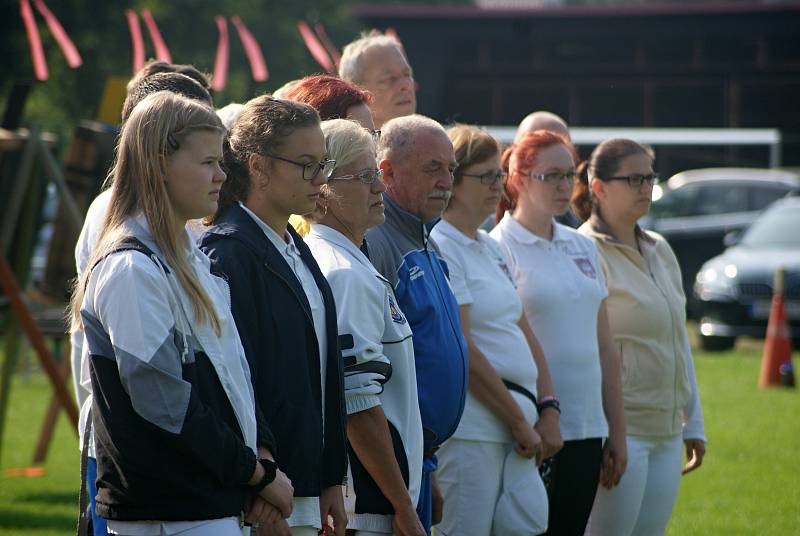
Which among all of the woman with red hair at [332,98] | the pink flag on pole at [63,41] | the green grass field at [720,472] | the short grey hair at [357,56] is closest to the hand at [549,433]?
the woman with red hair at [332,98]

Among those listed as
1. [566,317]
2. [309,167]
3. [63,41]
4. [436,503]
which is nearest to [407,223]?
[309,167]

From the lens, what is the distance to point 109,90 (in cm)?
836

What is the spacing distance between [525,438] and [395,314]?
1.04 metres

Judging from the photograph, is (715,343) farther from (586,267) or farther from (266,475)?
(266,475)

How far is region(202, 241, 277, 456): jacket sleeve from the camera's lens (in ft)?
11.0

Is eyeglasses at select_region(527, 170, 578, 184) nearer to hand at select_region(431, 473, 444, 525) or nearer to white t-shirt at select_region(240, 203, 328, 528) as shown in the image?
hand at select_region(431, 473, 444, 525)

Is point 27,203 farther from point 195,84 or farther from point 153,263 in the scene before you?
point 153,263

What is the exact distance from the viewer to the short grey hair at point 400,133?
444cm

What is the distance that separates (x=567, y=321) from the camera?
204 inches

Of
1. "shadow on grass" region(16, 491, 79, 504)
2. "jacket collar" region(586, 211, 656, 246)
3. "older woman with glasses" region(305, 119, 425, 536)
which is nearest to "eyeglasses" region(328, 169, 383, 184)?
"older woman with glasses" region(305, 119, 425, 536)

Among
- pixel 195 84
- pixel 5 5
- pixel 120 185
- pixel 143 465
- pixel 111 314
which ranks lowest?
pixel 143 465

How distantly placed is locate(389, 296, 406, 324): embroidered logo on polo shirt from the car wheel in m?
12.8

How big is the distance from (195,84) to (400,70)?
1.51 m

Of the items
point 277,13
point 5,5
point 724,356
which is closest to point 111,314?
point 724,356
